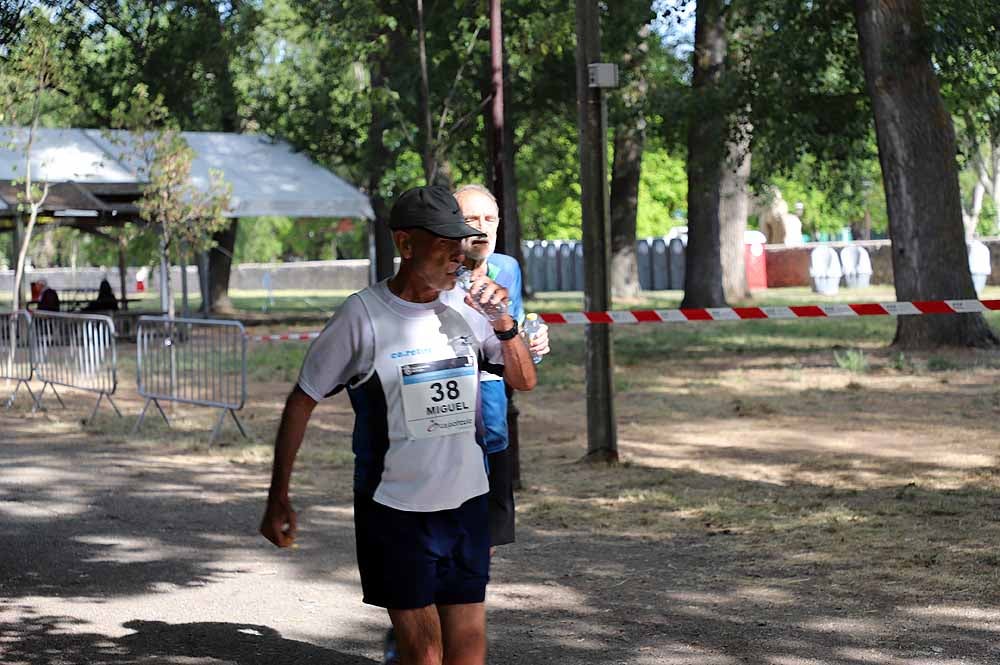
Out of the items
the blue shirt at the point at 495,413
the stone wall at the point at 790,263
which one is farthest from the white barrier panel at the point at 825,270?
the blue shirt at the point at 495,413

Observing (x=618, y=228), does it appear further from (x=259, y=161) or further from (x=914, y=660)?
(x=914, y=660)

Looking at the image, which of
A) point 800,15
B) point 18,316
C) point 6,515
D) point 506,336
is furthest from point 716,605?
point 800,15

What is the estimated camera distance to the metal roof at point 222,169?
2802 cm

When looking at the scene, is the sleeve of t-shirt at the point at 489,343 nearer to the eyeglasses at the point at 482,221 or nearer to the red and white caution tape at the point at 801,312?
the eyeglasses at the point at 482,221

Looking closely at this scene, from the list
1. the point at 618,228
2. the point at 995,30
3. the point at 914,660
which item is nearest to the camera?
the point at 914,660

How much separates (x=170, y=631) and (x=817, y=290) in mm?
38727

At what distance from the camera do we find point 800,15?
2173 centimetres

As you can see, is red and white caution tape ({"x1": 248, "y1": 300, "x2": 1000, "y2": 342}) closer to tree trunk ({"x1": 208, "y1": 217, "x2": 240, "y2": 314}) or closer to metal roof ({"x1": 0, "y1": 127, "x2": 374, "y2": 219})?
metal roof ({"x1": 0, "y1": 127, "x2": 374, "y2": 219})

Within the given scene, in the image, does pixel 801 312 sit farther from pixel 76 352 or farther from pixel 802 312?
pixel 76 352

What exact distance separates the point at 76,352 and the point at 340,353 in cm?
1183

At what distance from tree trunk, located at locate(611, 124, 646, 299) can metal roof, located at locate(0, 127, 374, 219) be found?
256 inches

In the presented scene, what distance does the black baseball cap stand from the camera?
13.4ft

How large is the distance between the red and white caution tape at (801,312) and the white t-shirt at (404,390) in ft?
14.3

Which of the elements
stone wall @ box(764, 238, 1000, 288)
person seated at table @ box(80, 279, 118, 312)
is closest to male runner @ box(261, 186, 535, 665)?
person seated at table @ box(80, 279, 118, 312)
